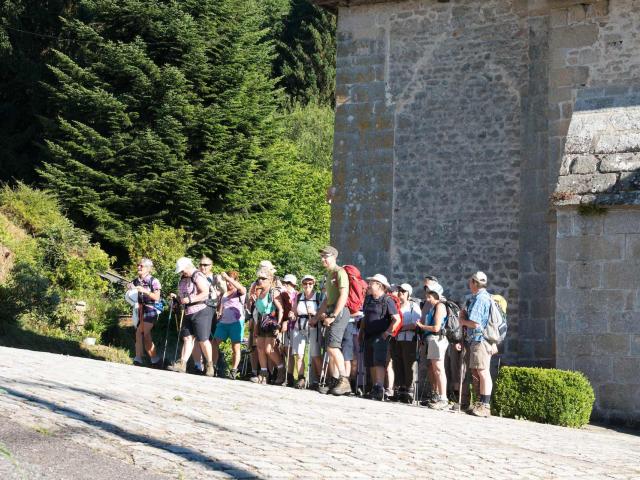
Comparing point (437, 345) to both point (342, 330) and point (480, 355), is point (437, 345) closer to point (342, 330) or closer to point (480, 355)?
point (480, 355)

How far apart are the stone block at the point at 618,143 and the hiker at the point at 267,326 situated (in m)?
4.69

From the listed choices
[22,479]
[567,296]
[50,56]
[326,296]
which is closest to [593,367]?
[567,296]

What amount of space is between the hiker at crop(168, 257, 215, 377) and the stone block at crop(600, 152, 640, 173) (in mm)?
5374

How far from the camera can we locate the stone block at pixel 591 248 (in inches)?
478

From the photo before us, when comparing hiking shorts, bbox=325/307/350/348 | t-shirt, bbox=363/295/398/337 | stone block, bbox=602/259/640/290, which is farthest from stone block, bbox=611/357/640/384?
hiking shorts, bbox=325/307/350/348

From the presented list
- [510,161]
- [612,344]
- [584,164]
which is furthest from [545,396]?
[510,161]

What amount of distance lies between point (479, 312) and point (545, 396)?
123cm

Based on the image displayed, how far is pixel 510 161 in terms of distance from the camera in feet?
52.1

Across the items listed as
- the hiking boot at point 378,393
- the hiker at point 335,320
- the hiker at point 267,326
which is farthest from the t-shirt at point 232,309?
the hiking boot at point 378,393

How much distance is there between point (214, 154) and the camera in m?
26.8

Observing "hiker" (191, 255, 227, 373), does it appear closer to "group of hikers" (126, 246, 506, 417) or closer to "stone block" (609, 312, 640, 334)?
"group of hikers" (126, 246, 506, 417)

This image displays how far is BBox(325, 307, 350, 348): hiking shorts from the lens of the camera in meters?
11.8

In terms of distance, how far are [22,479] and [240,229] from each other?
22.0 metres

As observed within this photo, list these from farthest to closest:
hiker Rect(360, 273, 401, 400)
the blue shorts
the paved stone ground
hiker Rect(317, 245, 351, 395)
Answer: the blue shorts → hiker Rect(360, 273, 401, 400) → hiker Rect(317, 245, 351, 395) → the paved stone ground
